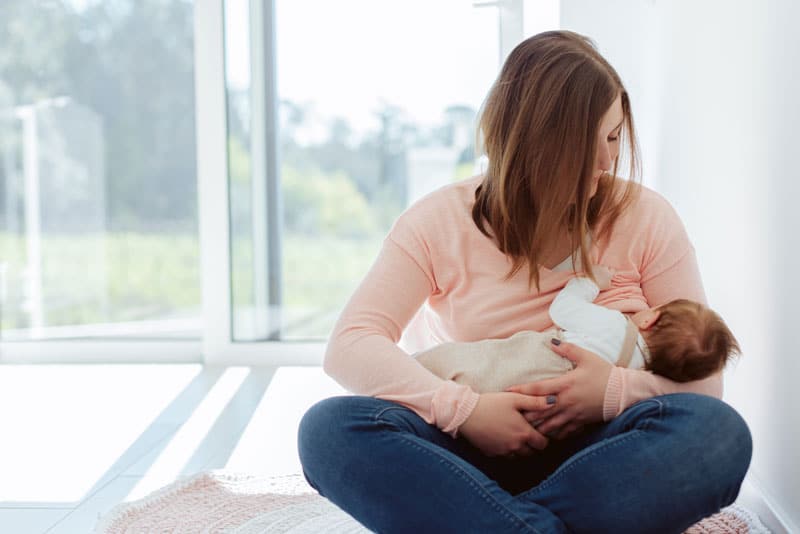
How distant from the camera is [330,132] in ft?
9.38

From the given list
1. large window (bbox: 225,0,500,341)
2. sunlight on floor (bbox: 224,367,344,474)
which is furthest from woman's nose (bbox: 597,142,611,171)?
large window (bbox: 225,0,500,341)

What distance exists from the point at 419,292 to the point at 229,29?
1.82 meters

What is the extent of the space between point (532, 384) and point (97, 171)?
2.60 meters

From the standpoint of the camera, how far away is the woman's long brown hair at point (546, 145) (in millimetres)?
1253

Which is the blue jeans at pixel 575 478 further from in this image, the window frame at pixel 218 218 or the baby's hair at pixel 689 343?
the window frame at pixel 218 218

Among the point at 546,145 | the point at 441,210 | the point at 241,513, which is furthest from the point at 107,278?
the point at 546,145

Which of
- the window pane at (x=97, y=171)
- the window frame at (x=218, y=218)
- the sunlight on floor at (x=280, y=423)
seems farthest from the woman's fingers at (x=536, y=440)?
the window pane at (x=97, y=171)

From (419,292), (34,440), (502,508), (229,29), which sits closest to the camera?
(502,508)

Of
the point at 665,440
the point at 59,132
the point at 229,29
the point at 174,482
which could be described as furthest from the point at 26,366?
the point at 665,440

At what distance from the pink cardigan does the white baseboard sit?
0.36 meters

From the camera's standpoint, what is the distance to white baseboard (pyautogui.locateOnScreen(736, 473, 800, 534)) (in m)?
1.25

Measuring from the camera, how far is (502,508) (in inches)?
38.1

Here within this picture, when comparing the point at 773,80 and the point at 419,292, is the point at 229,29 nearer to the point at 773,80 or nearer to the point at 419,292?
the point at 419,292

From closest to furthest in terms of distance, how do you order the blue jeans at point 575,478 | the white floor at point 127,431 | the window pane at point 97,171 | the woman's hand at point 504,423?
the blue jeans at point 575,478 < the woman's hand at point 504,423 < the white floor at point 127,431 < the window pane at point 97,171
